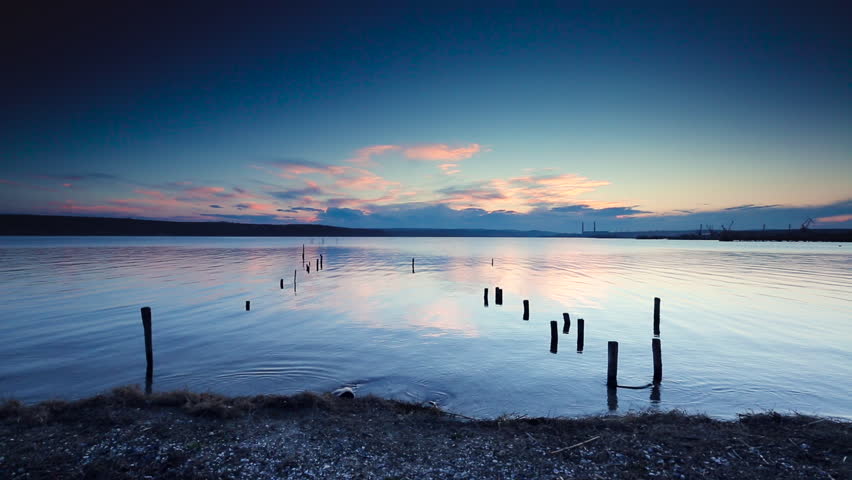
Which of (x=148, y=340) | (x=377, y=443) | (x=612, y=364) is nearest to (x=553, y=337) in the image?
(x=612, y=364)

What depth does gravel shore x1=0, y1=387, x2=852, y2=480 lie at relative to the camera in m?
8.56

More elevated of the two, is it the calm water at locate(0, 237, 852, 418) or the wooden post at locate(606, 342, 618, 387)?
Answer: the wooden post at locate(606, 342, 618, 387)

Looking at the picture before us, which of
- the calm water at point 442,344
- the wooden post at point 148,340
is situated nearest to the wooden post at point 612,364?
the calm water at point 442,344

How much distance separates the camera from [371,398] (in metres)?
13.2

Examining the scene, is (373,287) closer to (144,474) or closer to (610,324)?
(610,324)

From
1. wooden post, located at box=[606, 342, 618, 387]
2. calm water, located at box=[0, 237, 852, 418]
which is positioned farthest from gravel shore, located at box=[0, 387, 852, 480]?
wooden post, located at box=[606, 342, 618, 387]

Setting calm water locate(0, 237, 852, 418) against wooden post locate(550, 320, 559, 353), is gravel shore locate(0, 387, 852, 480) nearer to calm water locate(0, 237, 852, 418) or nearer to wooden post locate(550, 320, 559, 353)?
calm water locate(0, 237, 852, 418)

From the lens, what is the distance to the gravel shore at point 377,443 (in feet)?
28.1

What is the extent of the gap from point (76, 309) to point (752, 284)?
64321mm

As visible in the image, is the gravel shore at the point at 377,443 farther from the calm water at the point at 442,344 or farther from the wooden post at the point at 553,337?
the wooden post at the point at 553,337

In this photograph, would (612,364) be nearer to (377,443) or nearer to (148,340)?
(377,443)

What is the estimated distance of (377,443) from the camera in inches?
391

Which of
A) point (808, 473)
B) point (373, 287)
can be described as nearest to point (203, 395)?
point (808, 473)

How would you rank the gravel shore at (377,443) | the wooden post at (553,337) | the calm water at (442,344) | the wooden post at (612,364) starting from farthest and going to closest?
the wooden post at (553,337) → the calm water at (442,344) → the wooden post at (612,364) → the gravel shore at (377,443)
